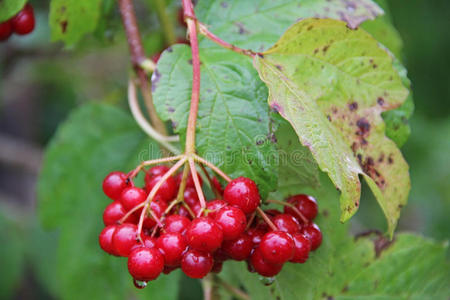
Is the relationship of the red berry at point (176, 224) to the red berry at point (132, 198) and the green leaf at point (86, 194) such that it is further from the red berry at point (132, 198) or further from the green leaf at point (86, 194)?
the green leaf at point (86, 194)

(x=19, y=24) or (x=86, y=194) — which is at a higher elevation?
(x=19, y=24)

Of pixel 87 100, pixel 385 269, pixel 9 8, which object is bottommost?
pixel 87 100

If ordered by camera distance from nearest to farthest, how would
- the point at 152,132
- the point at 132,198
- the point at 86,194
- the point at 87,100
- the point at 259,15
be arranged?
the point at 132,198, the point at 259,15, the point at 152,132, the point at 86,194, the point at 87,100

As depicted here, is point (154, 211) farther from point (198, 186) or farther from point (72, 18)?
point (72, 18)

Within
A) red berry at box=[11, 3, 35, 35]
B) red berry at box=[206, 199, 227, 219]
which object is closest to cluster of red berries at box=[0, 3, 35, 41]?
red berry at box=[11, 3, 35, 35]

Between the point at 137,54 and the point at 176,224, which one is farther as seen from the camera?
the point at 137,54

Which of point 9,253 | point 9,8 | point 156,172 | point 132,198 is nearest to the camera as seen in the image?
point 132,198

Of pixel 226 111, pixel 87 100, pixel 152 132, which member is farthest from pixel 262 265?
pixel 87 100
